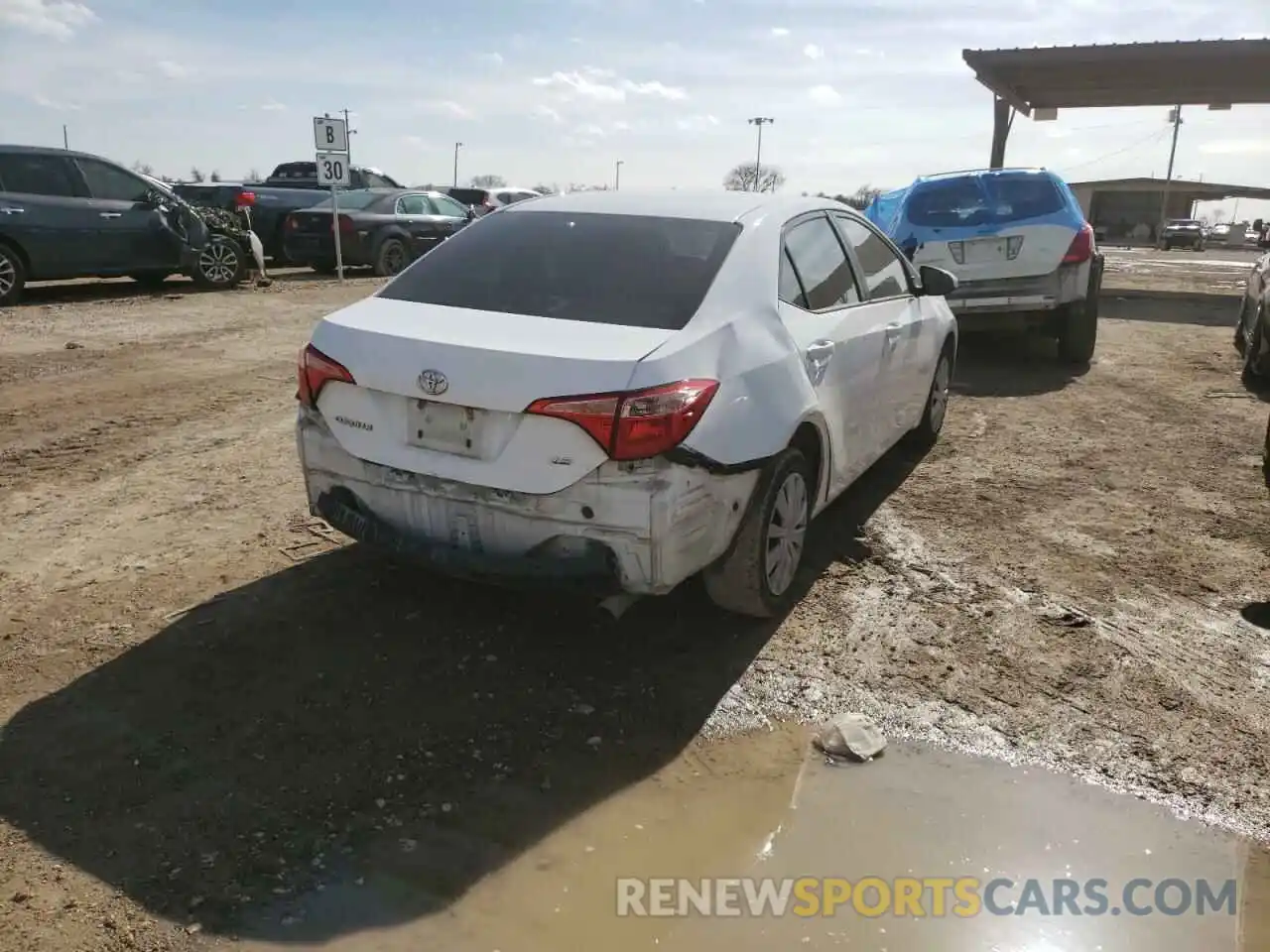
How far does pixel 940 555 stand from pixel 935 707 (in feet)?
4.38

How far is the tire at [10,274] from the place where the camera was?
10969mm

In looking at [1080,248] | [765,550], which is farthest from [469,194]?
[765,550]

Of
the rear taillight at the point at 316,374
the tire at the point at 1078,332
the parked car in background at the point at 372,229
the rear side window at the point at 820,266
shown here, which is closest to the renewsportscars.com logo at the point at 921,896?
the rear taillight at the point at 316,374

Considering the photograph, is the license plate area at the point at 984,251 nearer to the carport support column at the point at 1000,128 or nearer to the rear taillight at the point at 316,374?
the rear taillight at the point at 316,374

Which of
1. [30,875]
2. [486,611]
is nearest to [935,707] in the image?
[486,611]

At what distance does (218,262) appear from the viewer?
43.1ft

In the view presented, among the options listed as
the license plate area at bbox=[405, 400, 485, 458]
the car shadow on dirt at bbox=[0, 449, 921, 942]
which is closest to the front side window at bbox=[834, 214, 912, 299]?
the car shadow on dirt at bbox=[0, 449, 921, 942]

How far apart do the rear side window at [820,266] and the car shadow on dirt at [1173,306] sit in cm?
1001

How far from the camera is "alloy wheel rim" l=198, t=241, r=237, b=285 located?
511 inches

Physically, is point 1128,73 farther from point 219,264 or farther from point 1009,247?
point 219,264

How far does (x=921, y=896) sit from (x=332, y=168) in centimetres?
1377

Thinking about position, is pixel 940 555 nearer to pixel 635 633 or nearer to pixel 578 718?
pixel 635 633

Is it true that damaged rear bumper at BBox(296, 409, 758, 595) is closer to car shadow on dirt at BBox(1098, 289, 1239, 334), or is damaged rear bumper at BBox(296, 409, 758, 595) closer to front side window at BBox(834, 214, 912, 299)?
front side window at BBox(834, 214, 912, 299)

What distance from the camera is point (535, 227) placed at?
13.1ft
